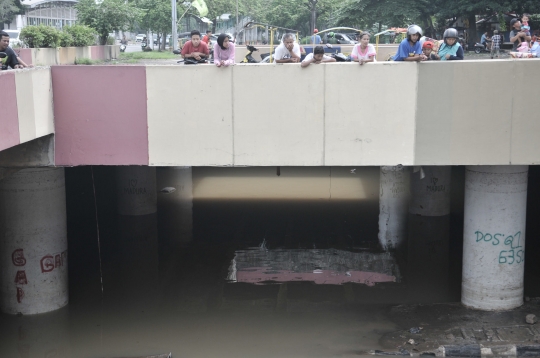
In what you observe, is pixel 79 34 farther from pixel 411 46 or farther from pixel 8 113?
pixel 411 46

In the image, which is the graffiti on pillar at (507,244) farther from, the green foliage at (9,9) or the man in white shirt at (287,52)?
the green foliage at (9,9)

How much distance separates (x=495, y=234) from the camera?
15156 mm

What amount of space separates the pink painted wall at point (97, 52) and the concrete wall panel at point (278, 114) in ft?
58.3

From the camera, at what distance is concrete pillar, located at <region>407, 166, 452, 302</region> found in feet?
59.4

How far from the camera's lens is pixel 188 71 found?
1334 cm

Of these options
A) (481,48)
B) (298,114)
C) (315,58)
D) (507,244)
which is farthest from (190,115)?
(481,48)

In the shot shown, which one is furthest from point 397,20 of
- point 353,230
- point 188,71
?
point 188,71

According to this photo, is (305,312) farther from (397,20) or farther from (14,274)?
(397,20)

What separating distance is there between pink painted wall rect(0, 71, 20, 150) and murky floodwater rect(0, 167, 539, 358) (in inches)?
206

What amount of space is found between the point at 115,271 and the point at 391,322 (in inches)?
339

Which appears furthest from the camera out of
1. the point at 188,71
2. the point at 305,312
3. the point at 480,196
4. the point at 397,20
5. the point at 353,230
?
the point at 397,20

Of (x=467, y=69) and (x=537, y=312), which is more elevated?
(x=467, y=69)

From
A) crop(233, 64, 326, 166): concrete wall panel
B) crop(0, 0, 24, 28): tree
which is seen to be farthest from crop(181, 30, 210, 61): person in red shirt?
crop(0, 0, 24, 28): tree

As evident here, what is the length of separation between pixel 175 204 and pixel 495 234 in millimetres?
16126
